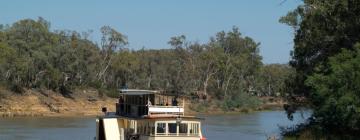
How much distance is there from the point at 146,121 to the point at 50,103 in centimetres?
5823

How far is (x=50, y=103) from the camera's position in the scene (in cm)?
8750

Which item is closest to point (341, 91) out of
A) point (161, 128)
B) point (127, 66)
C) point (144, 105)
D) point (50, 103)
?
point (161, 128)

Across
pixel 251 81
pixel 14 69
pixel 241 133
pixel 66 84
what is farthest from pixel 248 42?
pixel 241 133

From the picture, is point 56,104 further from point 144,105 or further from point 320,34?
point 144,105

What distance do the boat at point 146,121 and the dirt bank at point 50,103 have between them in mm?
48056

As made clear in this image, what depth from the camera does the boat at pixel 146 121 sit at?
99.3 feet

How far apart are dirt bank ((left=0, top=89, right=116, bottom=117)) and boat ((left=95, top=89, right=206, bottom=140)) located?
1892 inches

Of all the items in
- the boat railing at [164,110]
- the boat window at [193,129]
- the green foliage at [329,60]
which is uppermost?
the green foliage at [329,60]

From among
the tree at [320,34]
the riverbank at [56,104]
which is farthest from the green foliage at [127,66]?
the tree at [320,34]

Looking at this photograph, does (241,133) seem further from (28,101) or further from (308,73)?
(28,101)

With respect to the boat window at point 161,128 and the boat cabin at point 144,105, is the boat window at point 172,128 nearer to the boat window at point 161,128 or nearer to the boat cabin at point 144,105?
the boat window at point 161,128

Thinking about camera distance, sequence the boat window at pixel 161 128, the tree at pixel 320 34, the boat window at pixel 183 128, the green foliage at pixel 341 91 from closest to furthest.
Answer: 1. the green foliage at pixel 341 91
2. the boat window at pixel 161 128
3. the boat window at pixel 183 128
4. the tree at pixel 320 34

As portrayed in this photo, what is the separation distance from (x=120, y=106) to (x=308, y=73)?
1050cm

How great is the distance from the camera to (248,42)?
5536 inches
